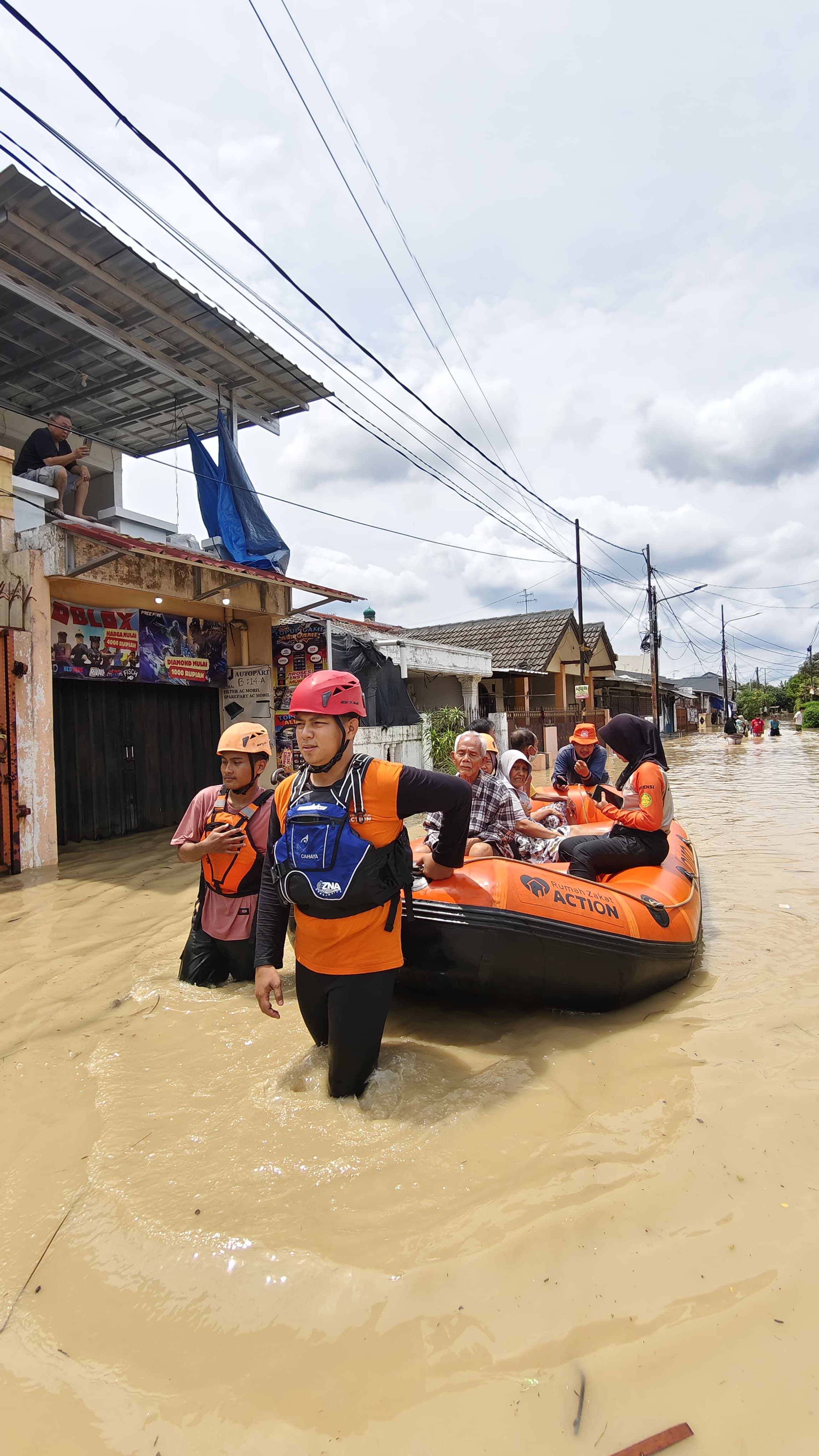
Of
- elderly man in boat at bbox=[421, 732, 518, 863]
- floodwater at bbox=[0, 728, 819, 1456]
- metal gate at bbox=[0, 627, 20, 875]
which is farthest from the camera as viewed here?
metal gate at bbox=[0, 627, 20, 875]

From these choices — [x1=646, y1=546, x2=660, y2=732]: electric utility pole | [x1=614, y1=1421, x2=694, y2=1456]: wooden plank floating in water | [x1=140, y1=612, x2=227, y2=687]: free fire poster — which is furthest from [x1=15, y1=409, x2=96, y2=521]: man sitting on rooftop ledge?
[x1=646, y1=546, x2=660, y2=732]: electric utility pole

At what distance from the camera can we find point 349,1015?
269cm

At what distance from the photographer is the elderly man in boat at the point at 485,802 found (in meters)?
4.35

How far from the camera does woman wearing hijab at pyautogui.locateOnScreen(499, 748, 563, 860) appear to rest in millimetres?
4613

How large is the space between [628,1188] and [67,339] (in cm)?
1083

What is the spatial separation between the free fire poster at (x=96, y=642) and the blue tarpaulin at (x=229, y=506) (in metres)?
1.82

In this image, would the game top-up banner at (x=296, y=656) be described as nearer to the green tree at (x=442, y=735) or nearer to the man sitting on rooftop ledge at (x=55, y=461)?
the man sitting on rooftop ledge at (x=55, y=461)

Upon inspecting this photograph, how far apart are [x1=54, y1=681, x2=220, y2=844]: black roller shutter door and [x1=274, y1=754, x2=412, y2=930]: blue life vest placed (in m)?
7.05

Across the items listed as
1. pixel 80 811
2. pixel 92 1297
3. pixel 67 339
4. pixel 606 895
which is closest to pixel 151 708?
pixel 80 811

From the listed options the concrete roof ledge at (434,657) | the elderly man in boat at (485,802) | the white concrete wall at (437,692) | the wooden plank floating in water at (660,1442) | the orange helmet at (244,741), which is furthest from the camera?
the white concrete wall at (437,692)

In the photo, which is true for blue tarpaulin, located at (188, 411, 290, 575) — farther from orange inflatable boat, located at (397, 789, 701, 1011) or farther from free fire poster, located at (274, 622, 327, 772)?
orange inflatable boat, located at (397, 789, 701, 1011)

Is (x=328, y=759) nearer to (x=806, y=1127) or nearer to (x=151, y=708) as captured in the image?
(x=806, y=1127)

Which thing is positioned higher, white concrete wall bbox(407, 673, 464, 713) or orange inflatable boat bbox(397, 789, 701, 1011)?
white concrete wall bbox(407, 673, 464, 713)

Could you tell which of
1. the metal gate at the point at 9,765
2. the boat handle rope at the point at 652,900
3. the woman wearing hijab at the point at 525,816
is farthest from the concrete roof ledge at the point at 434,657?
the boat handle rope at the point at 652,900
